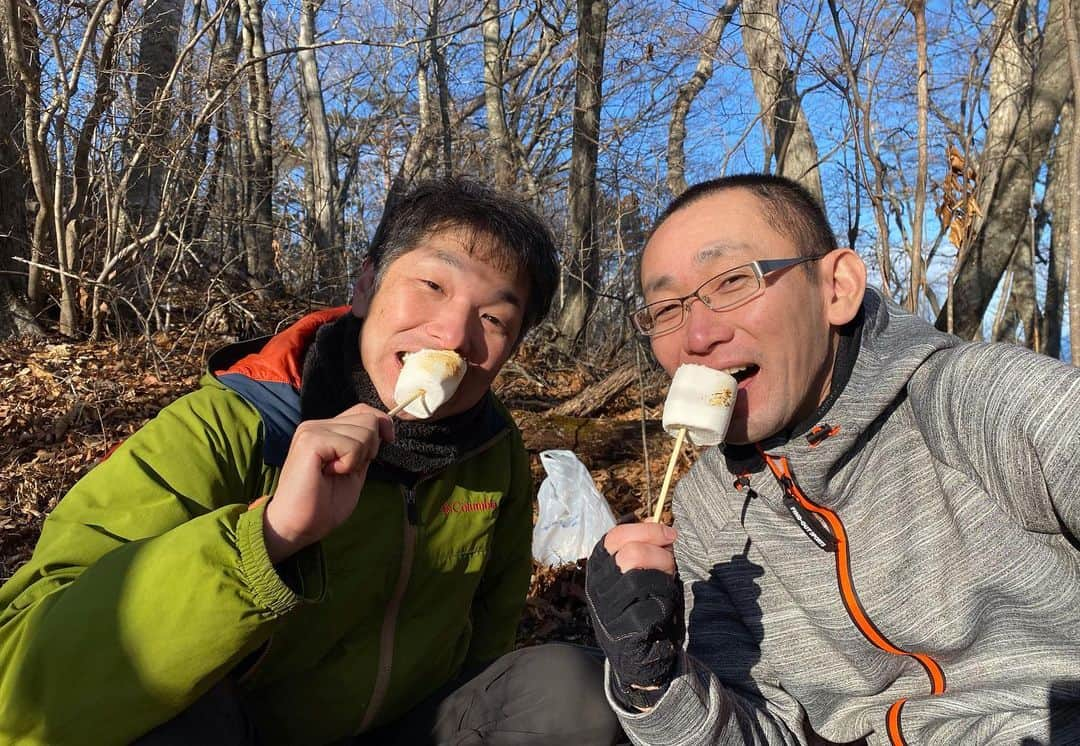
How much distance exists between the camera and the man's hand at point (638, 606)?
66.3 inches

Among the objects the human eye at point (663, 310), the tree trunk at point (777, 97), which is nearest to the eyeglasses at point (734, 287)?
the human eye at point (663, 310)

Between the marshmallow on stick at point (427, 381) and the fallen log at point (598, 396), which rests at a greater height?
the marshmallow on stick at point (427, 381)

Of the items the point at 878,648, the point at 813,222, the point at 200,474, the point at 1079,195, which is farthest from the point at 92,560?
the point at 1079,195

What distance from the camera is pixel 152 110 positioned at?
6.62 meters

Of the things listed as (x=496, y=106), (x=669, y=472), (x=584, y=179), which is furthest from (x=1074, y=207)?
(x=496, y=106)

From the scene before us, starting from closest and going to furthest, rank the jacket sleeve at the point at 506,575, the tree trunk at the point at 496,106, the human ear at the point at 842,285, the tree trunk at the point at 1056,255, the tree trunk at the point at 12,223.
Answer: the human ear at the point at 842,285
the jacket sleeve at the point at 506,575
the tree trunk at the point at 12,223
the tree trunk at the point at 1056,255
the tree trunk at the point at 496,106

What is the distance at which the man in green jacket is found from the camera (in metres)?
1.43

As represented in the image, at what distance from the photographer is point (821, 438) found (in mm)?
1889

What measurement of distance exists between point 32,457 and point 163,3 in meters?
5.08

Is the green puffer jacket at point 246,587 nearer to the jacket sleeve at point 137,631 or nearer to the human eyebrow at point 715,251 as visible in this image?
the jacket sleeve at point 137,631

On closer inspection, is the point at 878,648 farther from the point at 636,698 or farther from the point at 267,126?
the point at 267,126

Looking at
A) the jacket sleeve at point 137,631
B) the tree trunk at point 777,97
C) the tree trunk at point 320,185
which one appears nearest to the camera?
the jacket sleeve at point 137,631

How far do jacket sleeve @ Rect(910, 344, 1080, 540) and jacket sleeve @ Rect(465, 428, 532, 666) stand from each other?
4.47 feet

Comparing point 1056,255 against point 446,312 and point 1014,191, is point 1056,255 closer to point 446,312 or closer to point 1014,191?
point 1014,191
